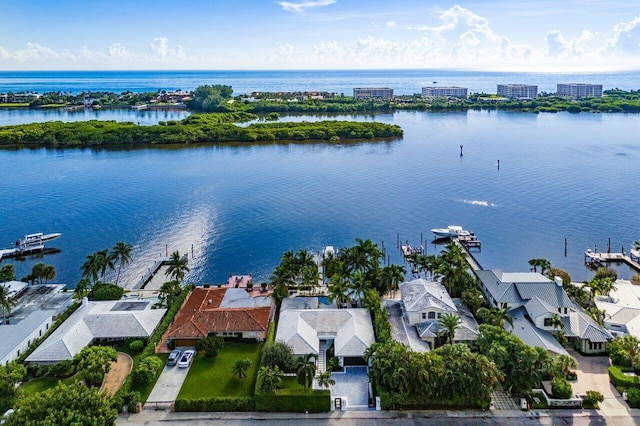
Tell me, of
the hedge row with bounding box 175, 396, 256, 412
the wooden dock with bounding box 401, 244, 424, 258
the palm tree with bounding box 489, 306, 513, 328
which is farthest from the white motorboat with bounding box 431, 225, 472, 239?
the hedge row with bounding box 175, 396, 256, 412

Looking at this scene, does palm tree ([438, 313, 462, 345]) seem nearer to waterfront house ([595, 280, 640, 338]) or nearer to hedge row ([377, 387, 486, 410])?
hedge row ([377, 387, 486, 410])

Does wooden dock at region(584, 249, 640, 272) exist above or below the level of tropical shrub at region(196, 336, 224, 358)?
above

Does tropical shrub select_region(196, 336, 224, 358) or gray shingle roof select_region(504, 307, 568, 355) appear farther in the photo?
tropical shrub select_region(196, 336, 224, 358)

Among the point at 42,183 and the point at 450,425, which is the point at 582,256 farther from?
the point at 42,183

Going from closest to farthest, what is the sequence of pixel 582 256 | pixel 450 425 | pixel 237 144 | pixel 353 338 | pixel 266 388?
pixel 450 425, pixel 266 388, pixel 353 338, pixel 582 256, pixel 237 144

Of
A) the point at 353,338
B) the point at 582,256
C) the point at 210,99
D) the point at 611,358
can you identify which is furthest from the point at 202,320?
the point at 210,99

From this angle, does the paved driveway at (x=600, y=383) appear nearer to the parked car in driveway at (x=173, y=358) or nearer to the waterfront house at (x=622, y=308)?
the waterfront house at (x=622, y=308)
